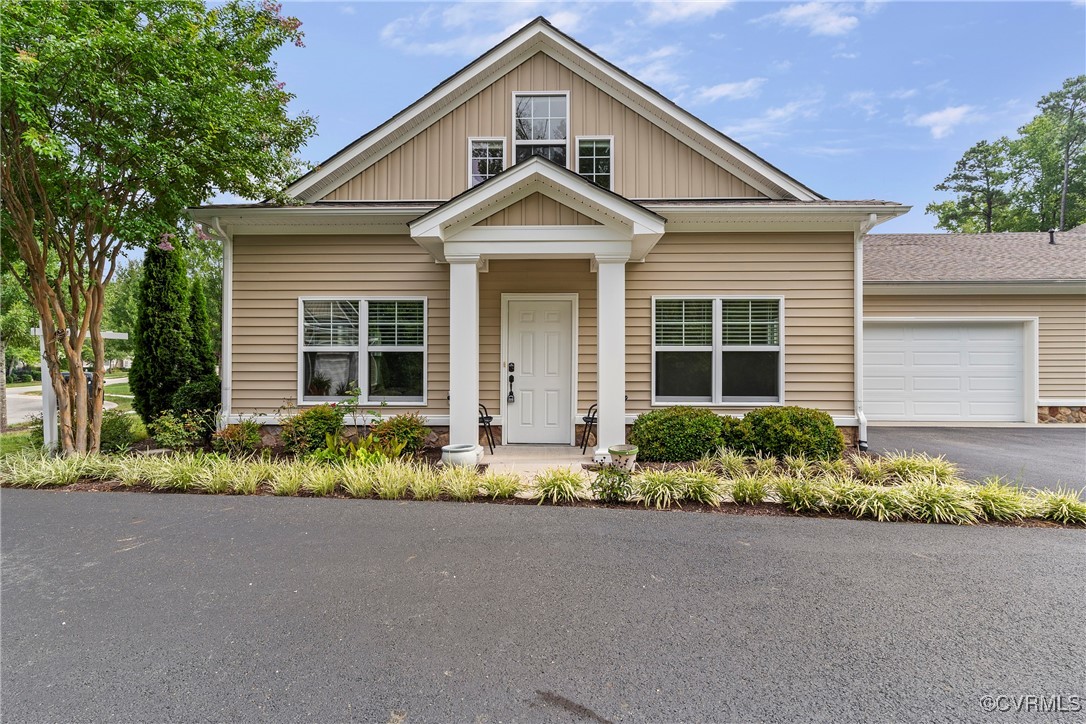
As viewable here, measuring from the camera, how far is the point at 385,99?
40.7 ft

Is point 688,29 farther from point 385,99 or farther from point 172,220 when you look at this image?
point 172,220

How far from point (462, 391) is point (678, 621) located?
3.91m

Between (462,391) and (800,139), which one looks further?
(800,139)

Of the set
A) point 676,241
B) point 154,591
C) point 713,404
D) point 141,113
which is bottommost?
point 154,591

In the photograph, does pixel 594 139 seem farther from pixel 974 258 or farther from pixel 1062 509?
pixel 974 258

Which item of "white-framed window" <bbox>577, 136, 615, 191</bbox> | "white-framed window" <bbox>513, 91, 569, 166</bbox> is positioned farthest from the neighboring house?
"white-framed window" <bbox>513, 91, 569, 166</bbox>

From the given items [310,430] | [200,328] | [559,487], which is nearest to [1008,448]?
[559,487]

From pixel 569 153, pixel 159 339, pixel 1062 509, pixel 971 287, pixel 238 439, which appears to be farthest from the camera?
pixel 971 287

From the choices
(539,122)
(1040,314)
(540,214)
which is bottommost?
(1040,314)

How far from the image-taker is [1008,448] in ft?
22.6

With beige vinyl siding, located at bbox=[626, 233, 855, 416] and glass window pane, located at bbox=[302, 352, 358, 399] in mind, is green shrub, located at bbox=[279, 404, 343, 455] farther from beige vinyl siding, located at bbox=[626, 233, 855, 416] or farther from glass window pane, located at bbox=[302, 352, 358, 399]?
beige vinyl siding, located at bbox=[626, 233, 855, 416]

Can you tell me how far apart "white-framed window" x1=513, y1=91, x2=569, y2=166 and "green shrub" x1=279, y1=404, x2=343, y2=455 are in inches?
188

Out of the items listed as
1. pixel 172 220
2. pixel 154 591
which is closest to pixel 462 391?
pixel 154 591

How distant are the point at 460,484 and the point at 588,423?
247 cm
